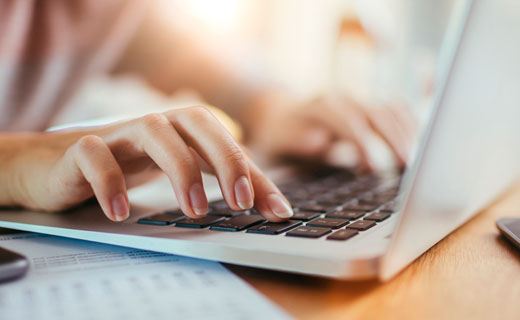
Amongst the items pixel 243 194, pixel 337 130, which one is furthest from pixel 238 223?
pixel 337 130

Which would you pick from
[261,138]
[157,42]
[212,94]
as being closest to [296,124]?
[261,138]

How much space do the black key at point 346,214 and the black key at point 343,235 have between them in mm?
65

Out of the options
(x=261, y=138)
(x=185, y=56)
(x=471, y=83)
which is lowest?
(x=261, y=138)

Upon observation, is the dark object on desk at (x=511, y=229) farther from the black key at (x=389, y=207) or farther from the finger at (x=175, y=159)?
the finger at (x=175, y=159)

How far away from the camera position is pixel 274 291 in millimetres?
281

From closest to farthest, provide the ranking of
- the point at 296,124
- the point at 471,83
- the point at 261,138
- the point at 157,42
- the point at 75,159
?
the point at 471,83
the point at 75,159
the point at 296,124
the point at 261,138
the point at 157,42

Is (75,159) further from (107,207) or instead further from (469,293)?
(469,293)

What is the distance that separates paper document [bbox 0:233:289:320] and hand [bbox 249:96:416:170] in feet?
1.70

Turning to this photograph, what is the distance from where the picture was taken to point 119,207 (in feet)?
1.15

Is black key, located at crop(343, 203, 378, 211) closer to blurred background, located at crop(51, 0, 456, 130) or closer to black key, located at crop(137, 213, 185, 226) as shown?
→ black key, located at crop(137, 213, 185, 226)

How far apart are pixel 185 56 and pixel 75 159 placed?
3.16 ft

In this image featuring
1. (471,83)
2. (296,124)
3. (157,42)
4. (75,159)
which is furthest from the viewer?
(157,42)

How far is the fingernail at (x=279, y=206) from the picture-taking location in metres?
0.35

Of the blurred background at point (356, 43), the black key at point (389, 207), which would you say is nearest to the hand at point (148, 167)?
the black key at point (389, 207)
